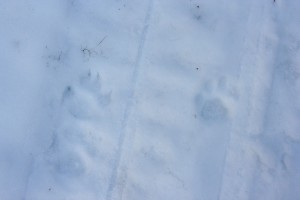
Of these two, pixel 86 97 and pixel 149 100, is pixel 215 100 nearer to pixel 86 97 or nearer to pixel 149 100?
pixel 149 100

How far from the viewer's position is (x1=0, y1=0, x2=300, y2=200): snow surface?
1600 mm

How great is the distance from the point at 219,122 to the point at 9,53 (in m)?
1.05

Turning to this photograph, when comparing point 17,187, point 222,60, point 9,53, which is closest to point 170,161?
point 222,60

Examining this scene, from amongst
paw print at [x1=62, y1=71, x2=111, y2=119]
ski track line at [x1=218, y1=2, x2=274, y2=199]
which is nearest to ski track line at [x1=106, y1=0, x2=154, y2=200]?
paw print at [x1=62, y1=71, x2=111, y2=119]

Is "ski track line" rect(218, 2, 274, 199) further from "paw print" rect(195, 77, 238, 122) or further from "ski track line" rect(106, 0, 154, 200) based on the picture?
"ski track line" rect(106, 0, 154, 200)

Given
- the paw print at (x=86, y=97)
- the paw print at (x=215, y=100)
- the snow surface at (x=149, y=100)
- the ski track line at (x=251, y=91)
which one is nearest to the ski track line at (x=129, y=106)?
the snow surface at (x=149, y=100)

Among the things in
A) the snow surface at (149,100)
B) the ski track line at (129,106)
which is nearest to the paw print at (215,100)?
the snow surface at (149,100)

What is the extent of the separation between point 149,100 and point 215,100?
32 cm

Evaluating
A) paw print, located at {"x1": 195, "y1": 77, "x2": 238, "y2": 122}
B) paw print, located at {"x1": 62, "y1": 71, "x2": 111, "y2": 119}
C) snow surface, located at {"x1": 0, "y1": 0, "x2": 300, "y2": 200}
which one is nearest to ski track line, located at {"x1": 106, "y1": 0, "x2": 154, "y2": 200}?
snow surface, located at {"x1": 0, "y1": 0, "x2": 300, "y2": 200}

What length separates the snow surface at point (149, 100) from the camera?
1600 mm

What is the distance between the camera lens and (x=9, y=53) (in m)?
1.66

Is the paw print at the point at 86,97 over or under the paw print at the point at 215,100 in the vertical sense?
under

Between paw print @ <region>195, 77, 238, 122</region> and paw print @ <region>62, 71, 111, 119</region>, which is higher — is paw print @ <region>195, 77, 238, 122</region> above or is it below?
above

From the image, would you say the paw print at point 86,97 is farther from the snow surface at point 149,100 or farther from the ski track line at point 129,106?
the ski track line at point 129,106
